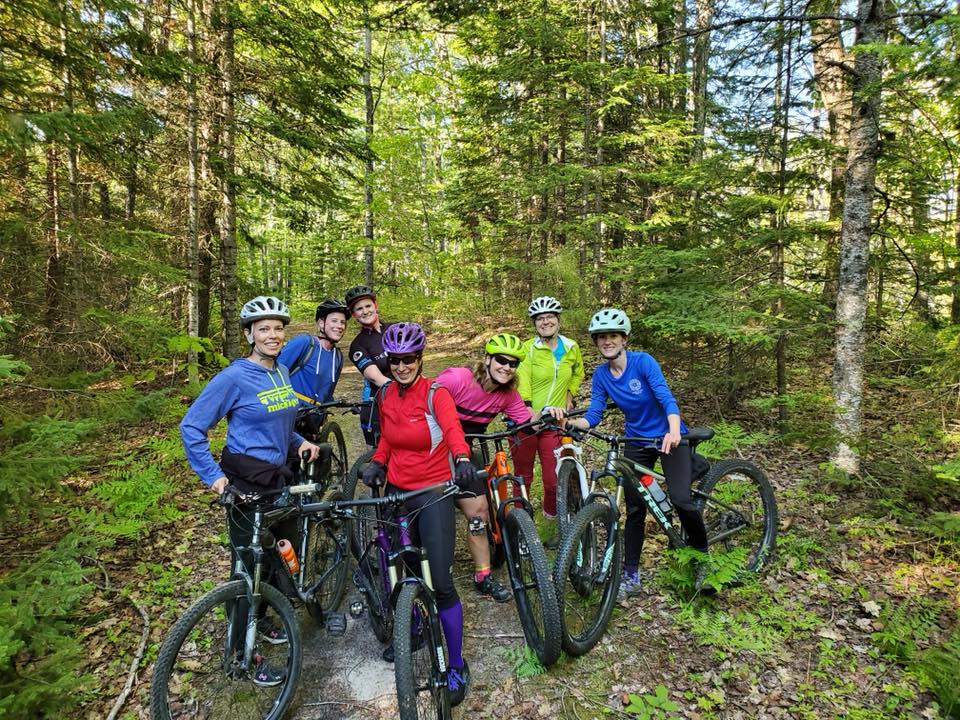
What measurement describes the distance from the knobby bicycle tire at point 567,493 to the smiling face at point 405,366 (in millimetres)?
2227

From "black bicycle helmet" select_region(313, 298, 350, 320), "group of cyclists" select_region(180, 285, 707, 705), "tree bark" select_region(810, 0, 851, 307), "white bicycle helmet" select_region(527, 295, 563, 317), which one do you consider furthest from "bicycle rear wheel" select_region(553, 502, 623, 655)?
"tree bark" select_region(810, 0, 851, 307)

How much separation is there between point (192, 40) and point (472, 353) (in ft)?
32.5

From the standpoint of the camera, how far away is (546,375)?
5.64 metres

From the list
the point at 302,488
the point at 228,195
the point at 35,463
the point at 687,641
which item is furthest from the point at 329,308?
the point at 228,195

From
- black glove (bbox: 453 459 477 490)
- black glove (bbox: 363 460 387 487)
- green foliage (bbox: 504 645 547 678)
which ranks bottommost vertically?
green foliage (bbox: 504 645 547 678)

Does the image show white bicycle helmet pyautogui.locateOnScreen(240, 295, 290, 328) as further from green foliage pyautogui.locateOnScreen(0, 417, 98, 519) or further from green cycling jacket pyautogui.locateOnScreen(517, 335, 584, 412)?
green cycling jacket pyautogui.locateOnScreen(517, 335, 584, 412)

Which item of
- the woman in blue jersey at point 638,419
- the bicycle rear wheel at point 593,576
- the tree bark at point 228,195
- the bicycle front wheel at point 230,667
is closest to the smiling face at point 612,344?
the woman in blue jersey at point 638,419

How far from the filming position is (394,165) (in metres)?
19.2

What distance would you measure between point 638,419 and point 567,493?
42.7 inches

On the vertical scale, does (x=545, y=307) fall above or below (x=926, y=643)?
above

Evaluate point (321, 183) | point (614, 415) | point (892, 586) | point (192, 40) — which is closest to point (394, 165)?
point (321, 183)

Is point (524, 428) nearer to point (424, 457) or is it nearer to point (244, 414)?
point (424, 457)

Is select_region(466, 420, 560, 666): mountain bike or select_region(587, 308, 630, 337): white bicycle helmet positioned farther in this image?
select_region(587, 308, 630, 337): white bicycle helmet

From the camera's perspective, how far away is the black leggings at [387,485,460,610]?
3311mm
